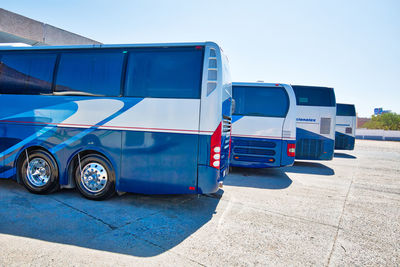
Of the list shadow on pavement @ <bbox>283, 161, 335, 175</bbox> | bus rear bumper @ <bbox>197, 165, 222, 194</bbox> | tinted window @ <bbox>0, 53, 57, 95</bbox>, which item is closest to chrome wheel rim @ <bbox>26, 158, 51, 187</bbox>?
tinted window @ <bbox>0, 53, 57, 95</bbox>

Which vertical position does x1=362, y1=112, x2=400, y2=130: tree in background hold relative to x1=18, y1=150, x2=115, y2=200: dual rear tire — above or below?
above

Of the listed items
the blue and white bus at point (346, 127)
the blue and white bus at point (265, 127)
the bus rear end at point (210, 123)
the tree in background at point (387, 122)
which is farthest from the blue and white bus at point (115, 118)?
the tree in background at point (387, 122)

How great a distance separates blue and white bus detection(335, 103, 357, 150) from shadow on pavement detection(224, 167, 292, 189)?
749 centimetres

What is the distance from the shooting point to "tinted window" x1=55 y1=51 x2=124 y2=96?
508cm

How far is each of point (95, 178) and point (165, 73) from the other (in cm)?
254

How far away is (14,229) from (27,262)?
1112 mm

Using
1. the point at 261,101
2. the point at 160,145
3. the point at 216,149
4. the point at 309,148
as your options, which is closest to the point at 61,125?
the point at 160,145

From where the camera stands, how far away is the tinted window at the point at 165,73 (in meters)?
4.71

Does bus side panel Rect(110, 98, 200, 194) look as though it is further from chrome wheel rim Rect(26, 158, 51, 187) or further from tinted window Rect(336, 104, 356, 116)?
tinted window Rect(336, 104, 356, 116)

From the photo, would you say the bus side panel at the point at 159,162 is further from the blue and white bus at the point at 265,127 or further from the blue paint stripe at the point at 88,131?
the blue and white bus at the point at 265,127

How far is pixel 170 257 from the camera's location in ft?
10.2

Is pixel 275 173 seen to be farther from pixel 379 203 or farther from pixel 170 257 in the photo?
pixel 170 257

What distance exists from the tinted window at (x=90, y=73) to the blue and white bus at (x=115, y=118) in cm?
2

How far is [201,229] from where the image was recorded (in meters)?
3.99
